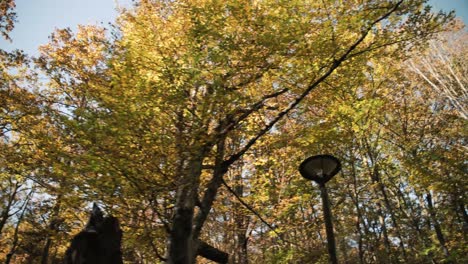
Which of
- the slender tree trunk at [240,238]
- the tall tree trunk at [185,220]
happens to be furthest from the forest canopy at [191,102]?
the slender tree trunk at [240,238]

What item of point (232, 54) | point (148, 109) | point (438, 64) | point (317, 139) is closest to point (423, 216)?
point (438, 64)

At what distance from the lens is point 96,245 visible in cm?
454

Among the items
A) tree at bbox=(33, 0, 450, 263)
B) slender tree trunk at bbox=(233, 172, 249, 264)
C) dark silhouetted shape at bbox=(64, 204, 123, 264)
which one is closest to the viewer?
dark silhouetted shape at bbox=(64, 204, 123, 264)

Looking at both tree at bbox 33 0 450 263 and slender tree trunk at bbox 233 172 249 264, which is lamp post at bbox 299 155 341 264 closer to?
tree at bbox 33 0 450 263

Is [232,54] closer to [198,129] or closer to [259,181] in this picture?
[198,129]

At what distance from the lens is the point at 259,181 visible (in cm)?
986

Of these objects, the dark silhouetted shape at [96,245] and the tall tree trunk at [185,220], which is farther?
the tall tree trunk at [185,220]

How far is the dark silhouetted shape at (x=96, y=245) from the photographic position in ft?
14.6

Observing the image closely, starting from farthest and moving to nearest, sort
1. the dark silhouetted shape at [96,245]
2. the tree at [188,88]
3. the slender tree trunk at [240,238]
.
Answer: the slender tree trunk at [240,238] < the tree at [188,88] < the dark silhouetted shape at [96,245]

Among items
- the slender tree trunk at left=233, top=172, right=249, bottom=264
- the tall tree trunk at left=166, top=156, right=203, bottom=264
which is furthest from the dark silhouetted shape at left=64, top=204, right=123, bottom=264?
the slender tree trunk at left=233, top=172, right=249, bottom=264

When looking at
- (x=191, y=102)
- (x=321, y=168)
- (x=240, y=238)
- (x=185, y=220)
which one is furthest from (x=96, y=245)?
(x=240, y=238)

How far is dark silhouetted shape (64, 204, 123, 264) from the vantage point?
445 centimetres

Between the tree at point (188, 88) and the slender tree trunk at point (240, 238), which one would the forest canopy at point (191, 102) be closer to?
the tree at point (188, 88)

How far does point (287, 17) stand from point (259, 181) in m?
5.73
